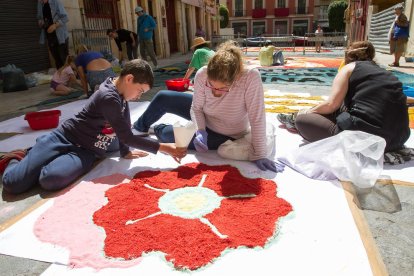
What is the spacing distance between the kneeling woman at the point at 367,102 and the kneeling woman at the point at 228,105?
629 millimetres

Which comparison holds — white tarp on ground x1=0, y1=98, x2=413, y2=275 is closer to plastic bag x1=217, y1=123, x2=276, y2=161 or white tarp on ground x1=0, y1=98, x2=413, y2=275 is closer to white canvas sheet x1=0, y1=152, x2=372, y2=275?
white canvas sheet x1=0, y1=152, x2=372, y2=275

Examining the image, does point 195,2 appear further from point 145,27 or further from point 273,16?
point 273,16

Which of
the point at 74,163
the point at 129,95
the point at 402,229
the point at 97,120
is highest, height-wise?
the point at 129,95

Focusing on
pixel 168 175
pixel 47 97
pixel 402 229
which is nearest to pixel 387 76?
pixel 402 229

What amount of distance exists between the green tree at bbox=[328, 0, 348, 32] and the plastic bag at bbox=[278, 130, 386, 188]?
113 feet

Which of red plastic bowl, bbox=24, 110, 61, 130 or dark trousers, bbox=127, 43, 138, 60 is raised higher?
dark trousers, bbox=127, 43, 138, 60

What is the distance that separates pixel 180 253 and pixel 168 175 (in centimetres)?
87

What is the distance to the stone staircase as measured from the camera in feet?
39.7

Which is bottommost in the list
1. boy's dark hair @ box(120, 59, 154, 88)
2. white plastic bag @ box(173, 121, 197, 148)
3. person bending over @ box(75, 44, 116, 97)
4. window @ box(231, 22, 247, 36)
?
white plastic bag @ box(173, 121, 197, 148)

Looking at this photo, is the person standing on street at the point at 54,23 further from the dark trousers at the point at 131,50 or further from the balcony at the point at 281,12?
the balcony at the point at 281,12

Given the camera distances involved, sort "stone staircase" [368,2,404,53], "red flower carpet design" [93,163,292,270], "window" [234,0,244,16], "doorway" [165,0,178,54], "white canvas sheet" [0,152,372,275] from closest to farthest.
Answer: "white canvas sheet" [0,152,372,275], "red flower carpet design" [93,163,292,270], "stone staircase" [368,2,404,53], "doorway" [165,0,178,54], "window" [234,0,244,16]

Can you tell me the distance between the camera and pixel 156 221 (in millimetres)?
1719

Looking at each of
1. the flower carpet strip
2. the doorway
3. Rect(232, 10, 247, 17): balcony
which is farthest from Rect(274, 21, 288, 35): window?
the flower carpet strip

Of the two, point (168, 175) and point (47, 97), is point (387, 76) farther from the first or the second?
point (47, 97)
